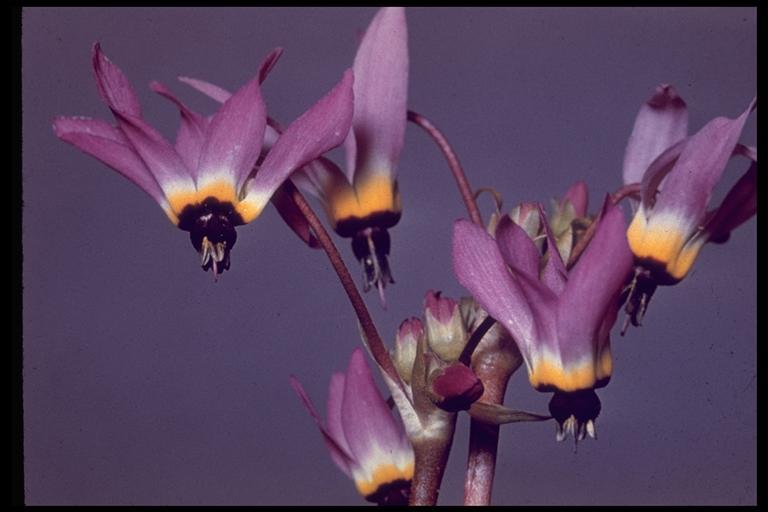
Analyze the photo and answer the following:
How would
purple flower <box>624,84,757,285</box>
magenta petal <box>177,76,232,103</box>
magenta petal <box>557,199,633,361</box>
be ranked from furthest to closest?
magenta petal <box>177,76,232,103</box>, purple flower <box>624,84,757,285</box>, magenta petal <box>557,199,633,361</box>

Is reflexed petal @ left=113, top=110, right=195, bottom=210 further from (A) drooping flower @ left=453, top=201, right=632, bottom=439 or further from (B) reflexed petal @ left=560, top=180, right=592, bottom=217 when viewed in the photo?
(B) reflexed petal @ left=560, top=180, right=592, bottom=217

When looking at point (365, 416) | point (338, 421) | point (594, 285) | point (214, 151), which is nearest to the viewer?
point (594, 285)

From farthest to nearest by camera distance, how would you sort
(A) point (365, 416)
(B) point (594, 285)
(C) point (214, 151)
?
(A) point (365, 416), (C) point (214, 151), (B) point (594, 285)

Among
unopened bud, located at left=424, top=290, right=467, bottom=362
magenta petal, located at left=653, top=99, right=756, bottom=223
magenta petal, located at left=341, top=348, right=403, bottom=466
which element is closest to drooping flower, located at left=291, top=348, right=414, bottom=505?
magenta petal, located at left=341, top=348, right=403, bottom=466

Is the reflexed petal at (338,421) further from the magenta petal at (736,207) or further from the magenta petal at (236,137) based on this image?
the magenta petal at (736,207)

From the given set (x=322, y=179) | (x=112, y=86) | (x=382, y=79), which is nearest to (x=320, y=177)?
(x=322, y=179)

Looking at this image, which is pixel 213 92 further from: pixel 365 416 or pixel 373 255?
pixel 365 416

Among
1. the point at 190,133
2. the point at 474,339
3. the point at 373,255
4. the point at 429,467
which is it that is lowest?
the point at 429,467

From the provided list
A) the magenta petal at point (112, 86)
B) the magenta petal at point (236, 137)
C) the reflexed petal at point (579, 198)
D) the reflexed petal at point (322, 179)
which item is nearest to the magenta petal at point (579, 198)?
the reflexed petal at point (579, 198)
